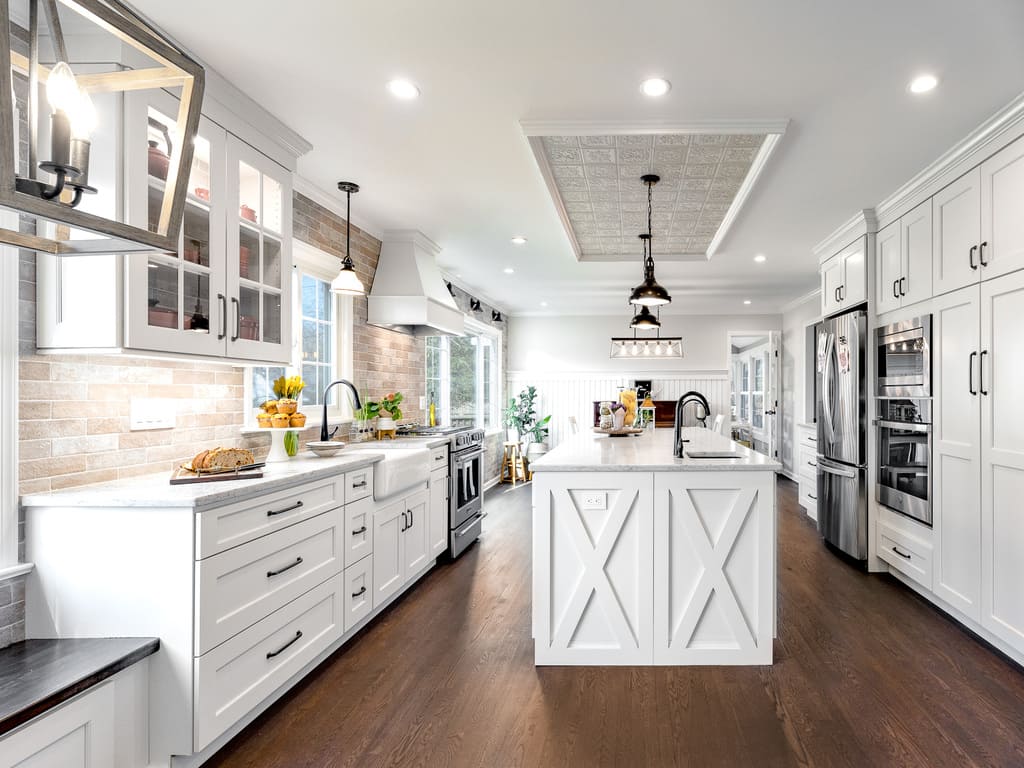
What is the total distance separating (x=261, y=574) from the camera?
2271 millimetres

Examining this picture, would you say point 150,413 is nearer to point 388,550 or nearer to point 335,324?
point 388,550

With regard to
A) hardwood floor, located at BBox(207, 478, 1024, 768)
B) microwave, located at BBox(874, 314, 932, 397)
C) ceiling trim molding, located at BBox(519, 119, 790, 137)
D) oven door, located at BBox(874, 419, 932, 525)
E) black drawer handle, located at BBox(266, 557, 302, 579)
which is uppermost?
ceiling trim molding, located at BBox(519, 119, 790, 137)

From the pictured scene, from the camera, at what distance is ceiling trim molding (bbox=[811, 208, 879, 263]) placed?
4.22m

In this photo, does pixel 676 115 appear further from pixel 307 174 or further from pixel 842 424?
pixel 842 424

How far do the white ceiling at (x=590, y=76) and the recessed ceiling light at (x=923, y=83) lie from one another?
0.12 feet

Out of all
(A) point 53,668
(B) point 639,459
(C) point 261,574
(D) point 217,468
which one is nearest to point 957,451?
(B) point 639,459

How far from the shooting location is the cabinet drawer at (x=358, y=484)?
2982mm

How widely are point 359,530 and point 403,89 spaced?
6.90 feet

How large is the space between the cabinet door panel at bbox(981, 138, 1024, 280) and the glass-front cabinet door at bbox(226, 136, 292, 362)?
3.43 meters

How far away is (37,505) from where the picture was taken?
193 cm

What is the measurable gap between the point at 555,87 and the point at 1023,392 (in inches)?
99.0

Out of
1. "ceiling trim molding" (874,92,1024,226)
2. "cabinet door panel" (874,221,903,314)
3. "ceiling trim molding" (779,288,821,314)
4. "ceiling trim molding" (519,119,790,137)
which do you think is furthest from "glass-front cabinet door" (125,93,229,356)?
"ceiling trim molding" (779,288,821,314)

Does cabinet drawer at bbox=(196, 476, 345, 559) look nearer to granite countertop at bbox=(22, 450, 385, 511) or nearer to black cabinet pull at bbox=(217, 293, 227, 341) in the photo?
granite countertop at bbox=(22, 450, 385, 511)

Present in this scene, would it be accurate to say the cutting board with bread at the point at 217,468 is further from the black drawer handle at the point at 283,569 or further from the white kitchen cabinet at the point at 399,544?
the white kitchen cabinet at the point at 399,544
